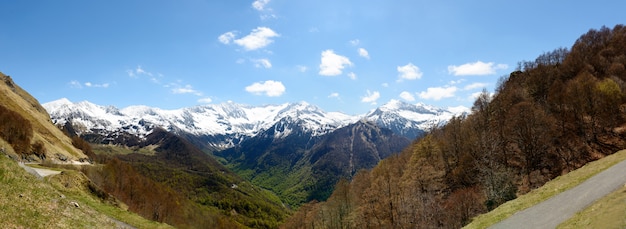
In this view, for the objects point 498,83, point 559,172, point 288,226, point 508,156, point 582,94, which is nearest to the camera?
point 559,172

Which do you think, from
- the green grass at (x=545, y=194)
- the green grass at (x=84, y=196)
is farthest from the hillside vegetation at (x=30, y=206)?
the green grass at (x=545, y=194)

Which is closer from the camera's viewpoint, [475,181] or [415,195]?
[415,195]

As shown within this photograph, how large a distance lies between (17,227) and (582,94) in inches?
4324

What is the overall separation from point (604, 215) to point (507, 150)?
76.1 m

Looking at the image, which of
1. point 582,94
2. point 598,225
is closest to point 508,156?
point 582,94

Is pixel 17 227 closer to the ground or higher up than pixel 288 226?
higher up

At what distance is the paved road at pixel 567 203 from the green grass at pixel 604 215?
197 centimetres

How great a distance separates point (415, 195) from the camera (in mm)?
86250

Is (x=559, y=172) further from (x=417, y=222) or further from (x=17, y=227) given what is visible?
(x=17, y=227)

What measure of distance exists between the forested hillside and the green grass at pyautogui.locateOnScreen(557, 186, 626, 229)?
31291 millimetres

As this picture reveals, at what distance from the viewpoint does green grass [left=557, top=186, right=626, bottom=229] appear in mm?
21969

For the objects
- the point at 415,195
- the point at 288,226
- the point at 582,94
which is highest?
the point at 582,94

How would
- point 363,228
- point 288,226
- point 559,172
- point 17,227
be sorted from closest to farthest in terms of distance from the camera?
1. point 17,227
2. point 559,172
3. point 363,228
4. point 288,226

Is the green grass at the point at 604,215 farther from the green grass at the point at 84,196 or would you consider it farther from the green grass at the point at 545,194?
the green grass at the point at 84,196
